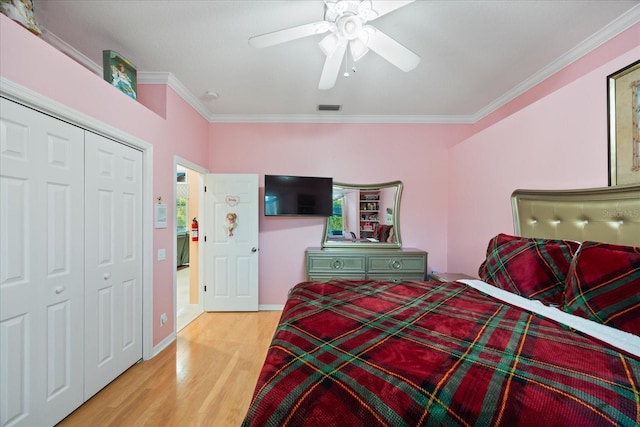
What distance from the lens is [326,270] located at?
3.21 metres

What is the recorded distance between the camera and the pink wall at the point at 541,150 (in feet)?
5.39

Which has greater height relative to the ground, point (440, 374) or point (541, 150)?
point (541, 150)

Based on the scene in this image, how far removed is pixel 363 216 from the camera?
355 cm

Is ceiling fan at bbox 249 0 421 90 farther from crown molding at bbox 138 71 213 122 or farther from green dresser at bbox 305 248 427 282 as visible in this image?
green dresser at bbox 305 248 427 282

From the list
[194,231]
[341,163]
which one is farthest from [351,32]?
[194,231]

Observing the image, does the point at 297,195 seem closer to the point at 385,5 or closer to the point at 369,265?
the point at 369,265

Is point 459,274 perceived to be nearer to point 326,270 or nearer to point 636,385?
point 326,270

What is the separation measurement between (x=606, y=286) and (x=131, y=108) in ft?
10.9

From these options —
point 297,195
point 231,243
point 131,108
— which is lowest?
point 231,243

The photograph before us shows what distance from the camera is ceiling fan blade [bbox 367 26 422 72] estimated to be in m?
1.48

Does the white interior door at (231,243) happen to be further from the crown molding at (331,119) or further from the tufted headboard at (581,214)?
the tufted headboard at (581,214)

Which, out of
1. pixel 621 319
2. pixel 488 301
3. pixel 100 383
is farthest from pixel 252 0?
pixel 100 383

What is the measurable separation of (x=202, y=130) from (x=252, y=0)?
6.70ft

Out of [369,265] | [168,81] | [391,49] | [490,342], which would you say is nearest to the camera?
[490,342]
